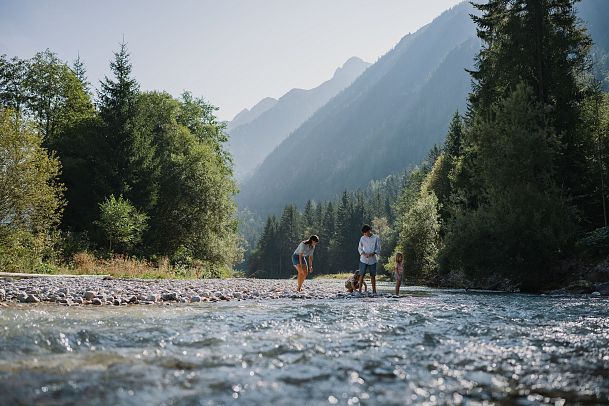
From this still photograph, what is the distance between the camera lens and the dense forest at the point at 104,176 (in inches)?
920

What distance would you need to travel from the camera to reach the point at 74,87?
44781 millimetres

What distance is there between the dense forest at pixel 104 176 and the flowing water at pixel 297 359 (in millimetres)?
17212

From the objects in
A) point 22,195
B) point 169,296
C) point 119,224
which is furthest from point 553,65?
point 22,195

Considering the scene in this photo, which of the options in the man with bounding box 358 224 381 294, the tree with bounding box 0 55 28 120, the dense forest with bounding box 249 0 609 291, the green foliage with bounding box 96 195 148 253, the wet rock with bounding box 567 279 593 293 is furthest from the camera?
the tree with bounding box 0 55 28 120

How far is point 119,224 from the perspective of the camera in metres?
29.5

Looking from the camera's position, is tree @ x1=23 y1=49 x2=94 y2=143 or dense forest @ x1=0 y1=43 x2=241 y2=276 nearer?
dense forest @ x1=0 y1=43 x2=241 y2=276

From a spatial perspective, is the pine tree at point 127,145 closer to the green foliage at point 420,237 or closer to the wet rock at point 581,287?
the green foliage at point 420,237

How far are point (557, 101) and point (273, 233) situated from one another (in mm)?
108218

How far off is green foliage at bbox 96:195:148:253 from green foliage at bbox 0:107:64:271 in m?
5.04

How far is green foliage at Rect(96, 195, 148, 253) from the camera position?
29.4m

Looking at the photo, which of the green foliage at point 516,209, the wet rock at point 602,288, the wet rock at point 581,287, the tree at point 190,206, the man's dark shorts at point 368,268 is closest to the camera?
the man's dark shorts at point 368,268

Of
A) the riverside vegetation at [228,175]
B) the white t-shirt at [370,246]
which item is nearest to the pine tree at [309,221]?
the riverside vegetation at [228,175]

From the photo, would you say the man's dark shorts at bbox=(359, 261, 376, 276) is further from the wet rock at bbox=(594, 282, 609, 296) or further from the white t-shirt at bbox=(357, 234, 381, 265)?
the wet rock at bbox=(594, 282, 609, 296)

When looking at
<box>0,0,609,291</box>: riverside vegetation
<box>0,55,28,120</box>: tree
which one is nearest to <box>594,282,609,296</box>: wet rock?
<box>0,0,609,291</box>: riverside vegetation
